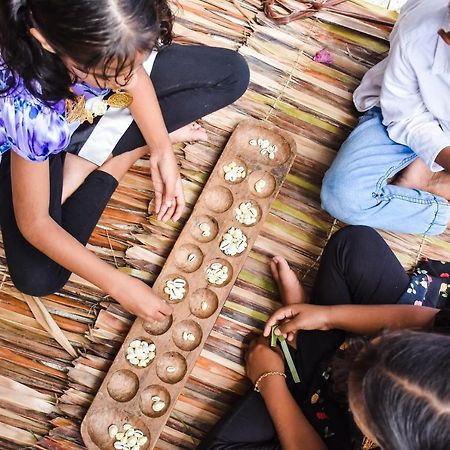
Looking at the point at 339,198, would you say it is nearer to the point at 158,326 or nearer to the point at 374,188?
the point at 374,188

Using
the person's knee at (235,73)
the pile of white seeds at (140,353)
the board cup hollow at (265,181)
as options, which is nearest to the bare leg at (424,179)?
the board cup hollow at (265,181)

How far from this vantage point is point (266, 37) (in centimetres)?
129

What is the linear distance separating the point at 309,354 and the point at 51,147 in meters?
0.58

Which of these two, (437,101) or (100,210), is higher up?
(437,101)

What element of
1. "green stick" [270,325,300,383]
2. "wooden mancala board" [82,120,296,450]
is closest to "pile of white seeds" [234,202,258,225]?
"wooden mancala board" [82,120,296,450]

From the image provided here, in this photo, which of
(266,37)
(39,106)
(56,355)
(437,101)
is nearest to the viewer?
(39,106)

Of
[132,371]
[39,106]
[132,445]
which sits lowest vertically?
[132,445]

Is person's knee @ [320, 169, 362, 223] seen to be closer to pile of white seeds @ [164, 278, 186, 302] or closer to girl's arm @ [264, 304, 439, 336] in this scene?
girl's arm @ [264, 304, 439, 336]

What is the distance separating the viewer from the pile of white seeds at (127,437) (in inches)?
42.3

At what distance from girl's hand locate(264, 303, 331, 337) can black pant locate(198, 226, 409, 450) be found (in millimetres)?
41

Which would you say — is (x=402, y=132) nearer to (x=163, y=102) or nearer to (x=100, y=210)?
(x=163, y=102)

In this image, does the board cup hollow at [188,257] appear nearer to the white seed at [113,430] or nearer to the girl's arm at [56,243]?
the girl's arm at [56,243]

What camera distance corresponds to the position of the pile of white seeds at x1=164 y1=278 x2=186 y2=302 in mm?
1140

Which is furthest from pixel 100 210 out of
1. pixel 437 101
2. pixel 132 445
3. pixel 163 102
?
pixel 437 101
